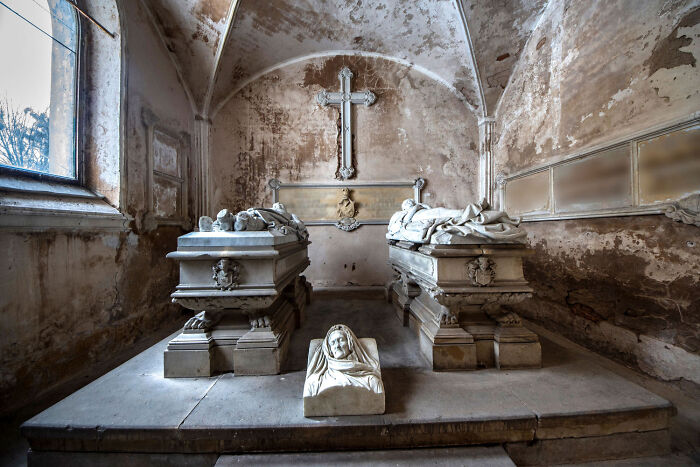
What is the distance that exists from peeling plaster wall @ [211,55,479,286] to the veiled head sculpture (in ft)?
11.2

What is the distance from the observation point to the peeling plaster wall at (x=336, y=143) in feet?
17.4

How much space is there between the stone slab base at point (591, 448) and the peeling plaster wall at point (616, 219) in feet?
3.47

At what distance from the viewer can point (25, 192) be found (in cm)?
245

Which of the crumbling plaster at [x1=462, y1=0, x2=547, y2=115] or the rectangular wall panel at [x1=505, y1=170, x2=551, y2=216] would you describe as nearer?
the rectangular wall panel at [x1=505, y1=170, x2=551, y2=216]

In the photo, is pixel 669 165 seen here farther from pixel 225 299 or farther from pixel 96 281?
pixel 96 281

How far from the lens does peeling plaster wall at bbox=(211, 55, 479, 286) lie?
17.4ft

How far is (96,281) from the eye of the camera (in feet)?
9.80

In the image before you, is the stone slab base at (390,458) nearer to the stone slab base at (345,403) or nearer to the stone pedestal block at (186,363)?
the stone slab base at (345,403)

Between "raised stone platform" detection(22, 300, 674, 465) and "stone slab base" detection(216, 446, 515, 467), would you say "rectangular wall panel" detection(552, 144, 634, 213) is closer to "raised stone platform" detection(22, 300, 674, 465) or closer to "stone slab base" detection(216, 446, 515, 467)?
"raised stone platform" detection(22, 300, 674, 465)

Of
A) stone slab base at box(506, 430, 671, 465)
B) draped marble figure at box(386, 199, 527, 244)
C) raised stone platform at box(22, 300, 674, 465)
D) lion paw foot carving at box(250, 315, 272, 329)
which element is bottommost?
stone slab base at box(506, 430, 671, 465)

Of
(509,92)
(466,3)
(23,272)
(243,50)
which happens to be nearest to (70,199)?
(23,272)

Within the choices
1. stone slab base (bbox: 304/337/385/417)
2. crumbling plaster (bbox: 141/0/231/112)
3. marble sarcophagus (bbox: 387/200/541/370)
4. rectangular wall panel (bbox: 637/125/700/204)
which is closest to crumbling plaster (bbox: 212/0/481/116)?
crumbling plaster (bbox: 141/0/231/112)

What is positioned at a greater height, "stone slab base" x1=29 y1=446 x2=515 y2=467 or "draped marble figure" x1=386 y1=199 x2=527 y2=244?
"draped marble figure" x1=386 y1=199 x2=527 y2=244

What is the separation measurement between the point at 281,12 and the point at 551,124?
4.60 meters
